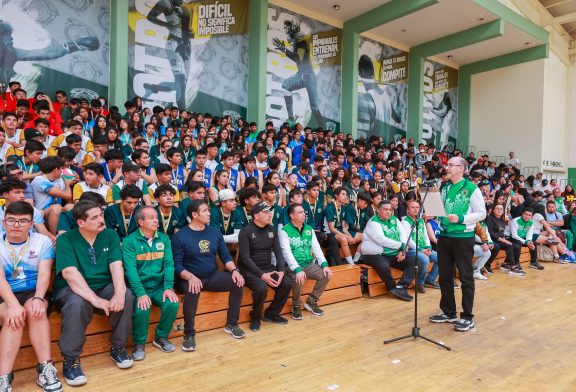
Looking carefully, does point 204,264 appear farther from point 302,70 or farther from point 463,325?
point 302,70

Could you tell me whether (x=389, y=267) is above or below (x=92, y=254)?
below

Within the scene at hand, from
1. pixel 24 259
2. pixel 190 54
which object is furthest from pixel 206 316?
pixel 190 54

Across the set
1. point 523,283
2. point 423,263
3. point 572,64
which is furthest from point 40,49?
point 572,64

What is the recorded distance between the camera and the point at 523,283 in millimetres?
5906

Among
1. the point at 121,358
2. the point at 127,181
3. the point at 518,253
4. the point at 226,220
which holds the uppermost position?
the point at 127,181

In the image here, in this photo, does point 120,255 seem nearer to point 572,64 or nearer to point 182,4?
point 182,4

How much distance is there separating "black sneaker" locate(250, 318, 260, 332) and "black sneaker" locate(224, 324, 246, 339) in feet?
0.62

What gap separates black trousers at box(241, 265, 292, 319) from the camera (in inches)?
146

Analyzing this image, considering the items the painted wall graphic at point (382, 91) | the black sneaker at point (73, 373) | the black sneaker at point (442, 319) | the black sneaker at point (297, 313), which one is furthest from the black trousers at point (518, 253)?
the painted wall graphic at point (382, 91)

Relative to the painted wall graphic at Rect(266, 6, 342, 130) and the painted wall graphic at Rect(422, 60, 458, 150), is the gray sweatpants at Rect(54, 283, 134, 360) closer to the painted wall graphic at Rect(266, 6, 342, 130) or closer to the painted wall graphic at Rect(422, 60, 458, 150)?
the painted wall graphic at Rect(266, 6, 342, 130)

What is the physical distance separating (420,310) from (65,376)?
134 inches

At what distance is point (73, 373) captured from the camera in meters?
2.57

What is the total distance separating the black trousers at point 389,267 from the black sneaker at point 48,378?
356 cm

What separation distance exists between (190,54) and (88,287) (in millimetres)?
8245
